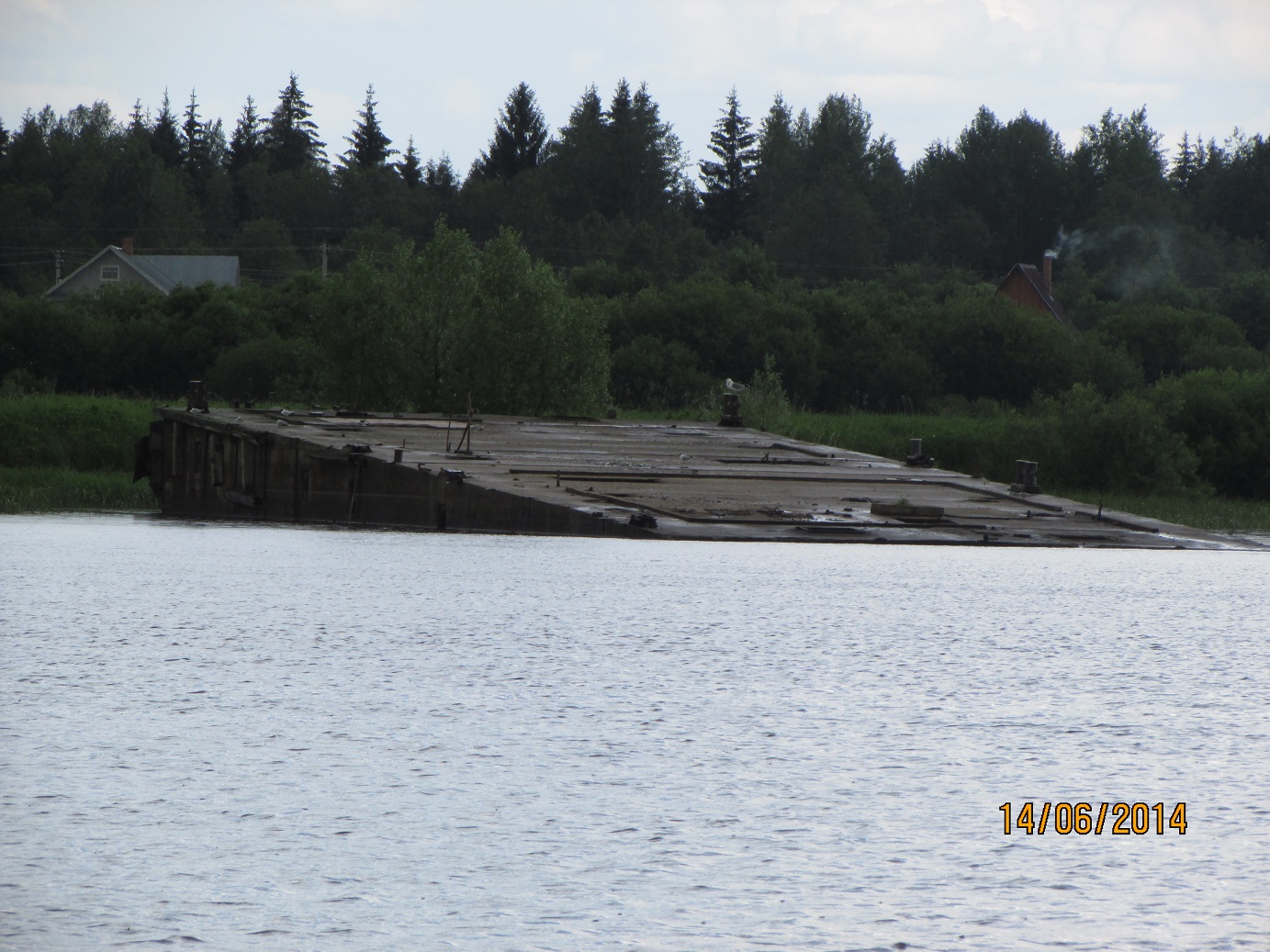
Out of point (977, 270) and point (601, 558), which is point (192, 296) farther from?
point (977, 270)

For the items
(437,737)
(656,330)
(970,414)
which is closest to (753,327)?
(656,330)

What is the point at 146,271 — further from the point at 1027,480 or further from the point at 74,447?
the point at 1027,480

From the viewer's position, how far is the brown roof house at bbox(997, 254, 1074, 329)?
8212 cm

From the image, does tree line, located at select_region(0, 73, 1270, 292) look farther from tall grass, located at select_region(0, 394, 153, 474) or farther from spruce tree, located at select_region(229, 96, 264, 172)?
tall grass, located at select_region(0, 394, 153, 474)

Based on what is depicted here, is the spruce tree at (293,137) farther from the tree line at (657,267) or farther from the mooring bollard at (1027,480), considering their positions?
the mooring bollard at (1027,480)

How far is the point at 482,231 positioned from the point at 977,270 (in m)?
31.1

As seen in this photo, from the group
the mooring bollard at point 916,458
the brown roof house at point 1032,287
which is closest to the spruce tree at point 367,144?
the brown roof house at point 1032,287

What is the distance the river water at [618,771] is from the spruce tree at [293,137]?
107711mm

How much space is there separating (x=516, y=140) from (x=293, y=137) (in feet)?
57.4

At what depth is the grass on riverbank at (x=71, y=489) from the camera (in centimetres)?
3362

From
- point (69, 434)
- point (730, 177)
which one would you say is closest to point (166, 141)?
point (730, 177)

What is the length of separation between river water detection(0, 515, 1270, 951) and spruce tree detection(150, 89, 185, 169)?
110m

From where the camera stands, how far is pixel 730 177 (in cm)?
10694

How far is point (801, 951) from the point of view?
3977 mm
